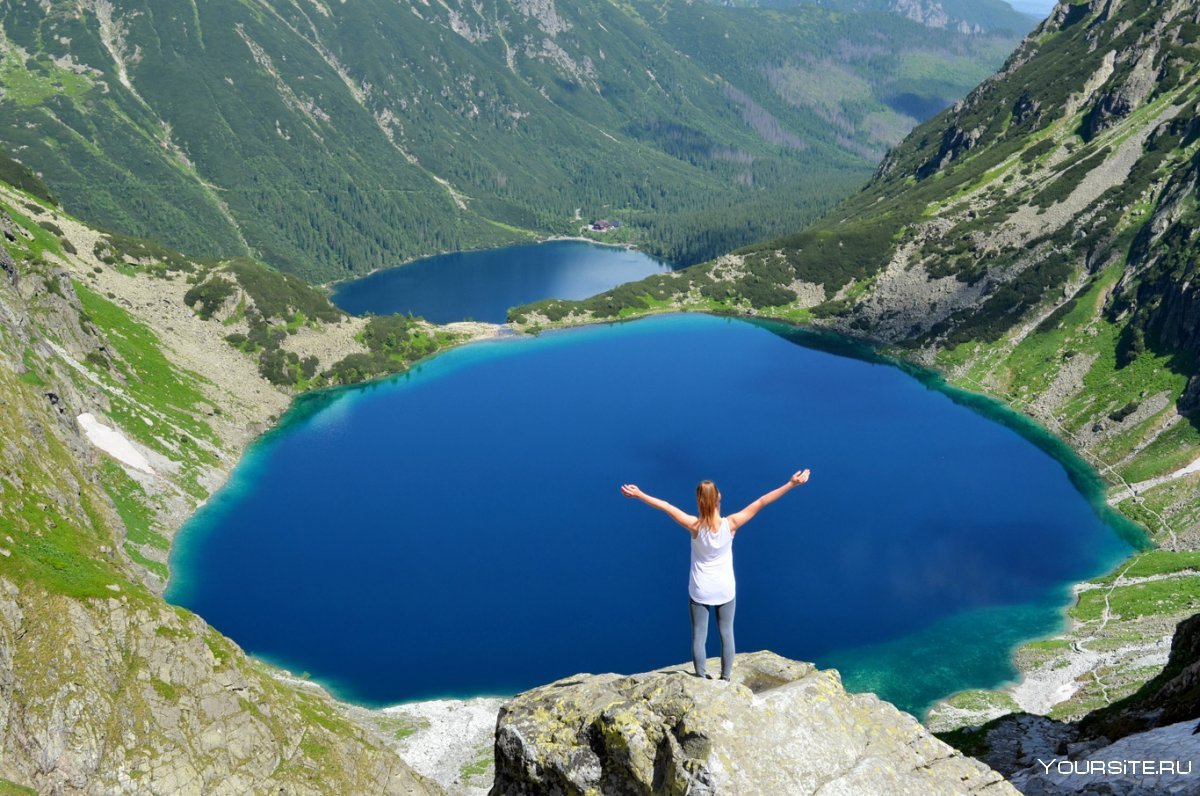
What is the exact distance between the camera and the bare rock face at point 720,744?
60.8 feet

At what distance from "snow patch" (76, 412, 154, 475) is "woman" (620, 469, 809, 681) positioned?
402ft

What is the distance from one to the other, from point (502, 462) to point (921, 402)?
79115 millimetres

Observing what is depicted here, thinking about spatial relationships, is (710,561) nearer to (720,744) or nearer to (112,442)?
(720,744)

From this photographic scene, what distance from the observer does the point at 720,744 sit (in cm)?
1853

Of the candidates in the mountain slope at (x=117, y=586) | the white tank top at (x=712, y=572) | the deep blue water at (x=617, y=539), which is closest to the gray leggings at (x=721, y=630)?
the white tank top at (x=712, y=572)

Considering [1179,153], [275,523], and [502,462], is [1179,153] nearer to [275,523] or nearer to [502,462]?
[502,462]

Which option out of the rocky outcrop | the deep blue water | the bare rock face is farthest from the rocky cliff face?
the rocky outcrop

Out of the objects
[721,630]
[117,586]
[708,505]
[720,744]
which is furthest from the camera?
[117,586]

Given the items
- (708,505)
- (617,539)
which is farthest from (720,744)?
(617,539)

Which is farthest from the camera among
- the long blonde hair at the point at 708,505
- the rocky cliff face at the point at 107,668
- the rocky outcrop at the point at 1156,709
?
the rocky cliff face at the point at 107,668

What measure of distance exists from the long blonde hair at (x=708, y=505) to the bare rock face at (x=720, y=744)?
3.19 meters

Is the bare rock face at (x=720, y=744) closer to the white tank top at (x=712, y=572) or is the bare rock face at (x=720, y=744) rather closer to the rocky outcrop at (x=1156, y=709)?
the white tank top at (x=712, y=572)

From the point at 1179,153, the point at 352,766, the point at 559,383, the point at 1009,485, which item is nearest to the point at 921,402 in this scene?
the point at 1009,485

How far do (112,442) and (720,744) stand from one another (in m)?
128
